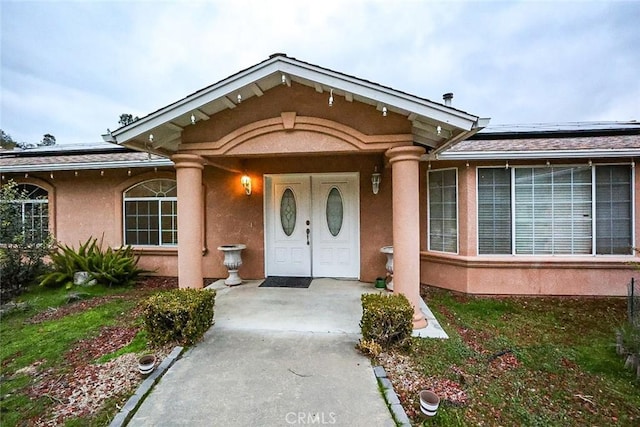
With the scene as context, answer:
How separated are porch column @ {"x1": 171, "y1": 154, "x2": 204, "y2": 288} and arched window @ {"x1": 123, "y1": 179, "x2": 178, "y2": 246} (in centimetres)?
335

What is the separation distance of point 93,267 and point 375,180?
7.20m

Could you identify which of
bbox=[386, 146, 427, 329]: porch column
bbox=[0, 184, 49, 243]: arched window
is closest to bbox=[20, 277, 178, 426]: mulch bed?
bbox=[386, 146, 427, 329]: porch column

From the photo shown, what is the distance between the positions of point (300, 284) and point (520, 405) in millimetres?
4621

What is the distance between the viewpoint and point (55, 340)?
462cm

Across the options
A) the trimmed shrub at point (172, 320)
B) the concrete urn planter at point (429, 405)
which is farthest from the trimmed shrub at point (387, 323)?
the trimmed shrub at point (172, 320)

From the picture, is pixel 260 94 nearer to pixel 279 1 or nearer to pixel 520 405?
pixel 520 405

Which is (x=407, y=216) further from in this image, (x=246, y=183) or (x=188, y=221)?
(x=246, y=183)

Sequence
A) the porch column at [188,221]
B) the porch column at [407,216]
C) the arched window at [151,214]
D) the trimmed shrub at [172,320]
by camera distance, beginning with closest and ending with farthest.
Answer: the trimmed shrub at [172,320] < the porch column at [407,216] < the porch column at [188,221] < the arched window at [151,214]

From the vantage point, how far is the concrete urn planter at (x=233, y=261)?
6.93 m

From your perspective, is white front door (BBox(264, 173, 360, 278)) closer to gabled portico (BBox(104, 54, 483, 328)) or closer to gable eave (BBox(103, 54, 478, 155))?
gabled portico (BBox(104, 54, 483, 328))

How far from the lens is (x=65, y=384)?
11.1 feet

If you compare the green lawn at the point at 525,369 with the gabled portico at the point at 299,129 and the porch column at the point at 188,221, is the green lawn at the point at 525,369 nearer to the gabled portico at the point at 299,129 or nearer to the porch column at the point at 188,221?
the gabled portico at the point at 299,129

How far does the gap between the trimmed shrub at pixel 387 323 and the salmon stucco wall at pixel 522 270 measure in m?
3.38

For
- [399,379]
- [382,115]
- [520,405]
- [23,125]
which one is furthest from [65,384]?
[23,125]
